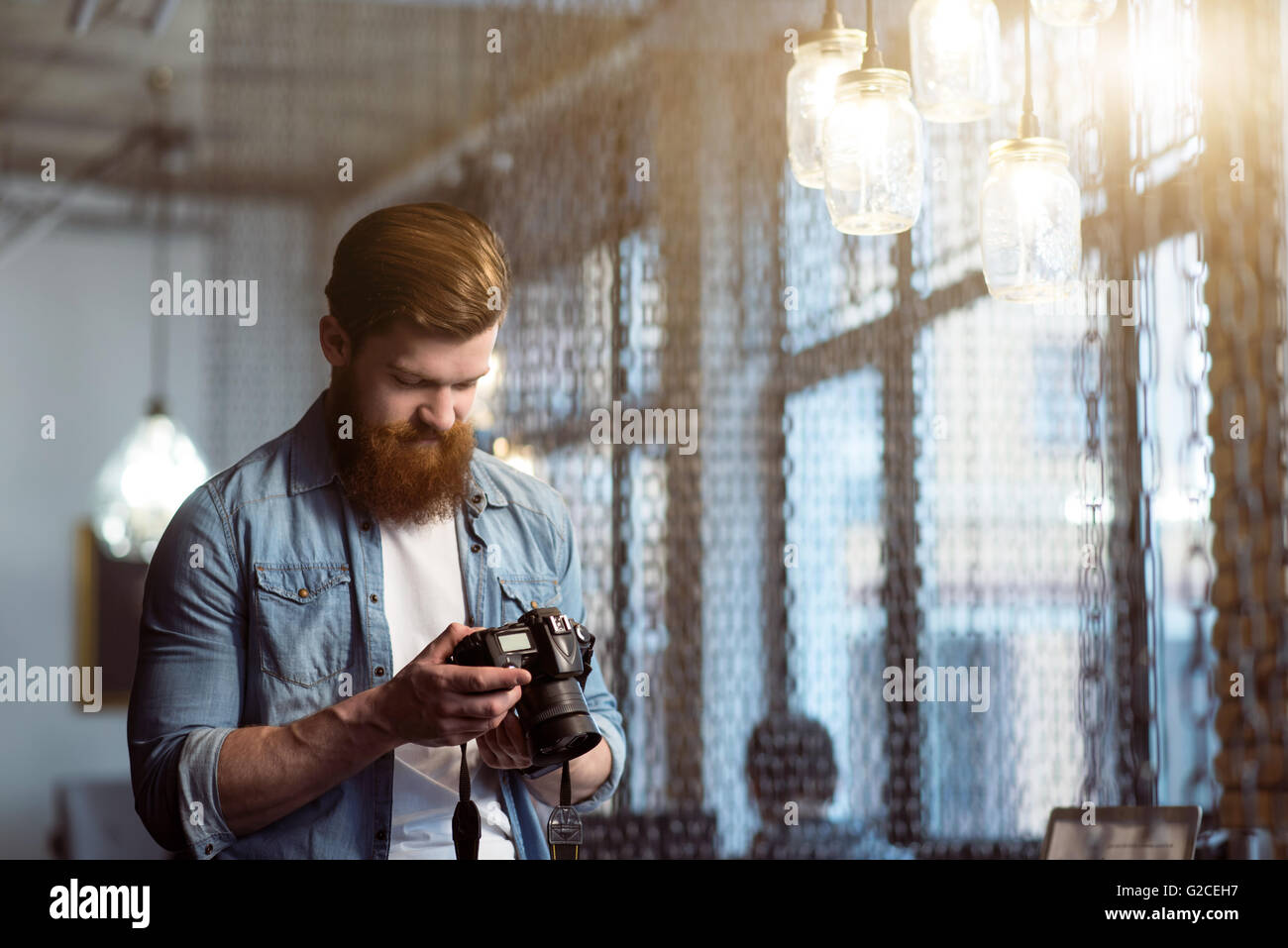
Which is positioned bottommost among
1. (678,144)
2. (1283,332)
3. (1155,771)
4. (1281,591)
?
(1155,771)

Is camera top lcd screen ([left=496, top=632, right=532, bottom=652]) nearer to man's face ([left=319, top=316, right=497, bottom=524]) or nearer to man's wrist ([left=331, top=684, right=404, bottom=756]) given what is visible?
man's wrist ([left=331, top=684, right=404, bottom=756])

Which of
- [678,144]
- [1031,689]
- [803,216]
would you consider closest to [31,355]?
[678,144]

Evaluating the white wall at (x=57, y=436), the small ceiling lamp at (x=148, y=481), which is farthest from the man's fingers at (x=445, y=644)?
the white wall at (x=57, y=436)

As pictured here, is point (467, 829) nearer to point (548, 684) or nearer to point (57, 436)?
point (548, 684)

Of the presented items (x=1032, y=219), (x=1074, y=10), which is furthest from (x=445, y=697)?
(x=1074, y=10)

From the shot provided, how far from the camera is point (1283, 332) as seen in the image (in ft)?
8.43

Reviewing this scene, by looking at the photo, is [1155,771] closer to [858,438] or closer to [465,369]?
[858,438]

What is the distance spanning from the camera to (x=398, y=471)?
1599 millimetres

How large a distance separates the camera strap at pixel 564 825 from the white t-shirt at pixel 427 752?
6cm

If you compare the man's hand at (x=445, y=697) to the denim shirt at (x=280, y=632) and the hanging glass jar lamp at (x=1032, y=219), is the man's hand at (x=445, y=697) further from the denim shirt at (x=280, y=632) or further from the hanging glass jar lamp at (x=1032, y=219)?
the hanging glass jar lamp at (x=1032, y=219)

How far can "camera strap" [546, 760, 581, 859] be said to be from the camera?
152 cm

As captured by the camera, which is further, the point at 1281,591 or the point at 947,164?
the point at 947,164

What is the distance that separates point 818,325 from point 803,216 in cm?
30

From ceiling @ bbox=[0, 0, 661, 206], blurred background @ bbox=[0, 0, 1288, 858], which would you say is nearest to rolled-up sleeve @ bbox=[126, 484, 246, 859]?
Result: blurred background @ bbox=[0, 0, 1288, 858]
